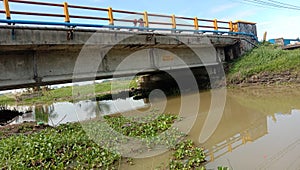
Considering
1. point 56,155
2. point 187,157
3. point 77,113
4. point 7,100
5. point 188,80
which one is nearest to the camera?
point 187,157

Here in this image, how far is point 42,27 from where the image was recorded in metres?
8.04

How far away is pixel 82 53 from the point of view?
9.73 metres

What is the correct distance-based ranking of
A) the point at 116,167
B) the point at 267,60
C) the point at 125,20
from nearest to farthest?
the point at 116,167
the point at 125,20
the point at 267,60

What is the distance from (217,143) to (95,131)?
3.41 metres

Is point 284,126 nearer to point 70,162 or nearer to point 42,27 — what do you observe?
point 70,162

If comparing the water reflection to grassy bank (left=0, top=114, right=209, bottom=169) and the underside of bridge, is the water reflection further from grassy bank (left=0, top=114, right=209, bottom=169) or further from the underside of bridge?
grassy bank (left=0, top=114, right=209, bottom=169)

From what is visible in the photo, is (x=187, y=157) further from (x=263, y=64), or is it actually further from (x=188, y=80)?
(x=188, y=80)

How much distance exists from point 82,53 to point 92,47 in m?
0.51

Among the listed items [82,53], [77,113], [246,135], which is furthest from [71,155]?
[77,113]

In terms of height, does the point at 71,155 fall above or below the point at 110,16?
below

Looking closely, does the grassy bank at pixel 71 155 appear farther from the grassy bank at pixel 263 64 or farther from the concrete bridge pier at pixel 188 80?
the concrete bridge pier at pixel 188 80

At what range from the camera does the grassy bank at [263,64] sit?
13358 mm

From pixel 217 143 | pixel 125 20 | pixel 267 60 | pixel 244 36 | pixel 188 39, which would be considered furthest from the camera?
pixel 244 36

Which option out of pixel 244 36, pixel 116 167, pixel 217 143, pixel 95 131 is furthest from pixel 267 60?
pixel 116 167
